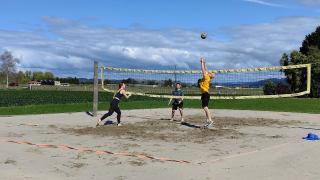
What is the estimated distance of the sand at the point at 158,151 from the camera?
356 inches

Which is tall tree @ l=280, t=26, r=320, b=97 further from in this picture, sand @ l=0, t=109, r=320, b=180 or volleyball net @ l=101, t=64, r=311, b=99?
sand @ l=0, t=109, r=320, b=180

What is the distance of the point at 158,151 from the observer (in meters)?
11.6

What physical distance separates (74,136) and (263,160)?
6034mm

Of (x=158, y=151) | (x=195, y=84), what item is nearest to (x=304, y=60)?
(x=195, y=84)

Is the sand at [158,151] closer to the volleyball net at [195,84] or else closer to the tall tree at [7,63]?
the volleyball net at [195,84]

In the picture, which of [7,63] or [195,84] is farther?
[7,63]

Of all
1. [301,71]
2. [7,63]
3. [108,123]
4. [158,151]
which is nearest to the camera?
[158,151]

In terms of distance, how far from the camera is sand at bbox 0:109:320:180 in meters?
9.04

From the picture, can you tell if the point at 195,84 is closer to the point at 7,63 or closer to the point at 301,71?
the point at 301,71

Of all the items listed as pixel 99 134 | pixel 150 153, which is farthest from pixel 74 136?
pixel 150 153

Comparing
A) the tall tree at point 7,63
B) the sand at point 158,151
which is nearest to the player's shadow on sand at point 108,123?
the sand at point 158,151

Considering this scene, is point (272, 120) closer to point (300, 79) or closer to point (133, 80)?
point (133, 80)


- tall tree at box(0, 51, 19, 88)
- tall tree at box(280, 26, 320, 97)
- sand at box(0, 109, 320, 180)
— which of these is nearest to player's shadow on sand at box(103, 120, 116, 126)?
sand at box(0, 109, 320, 180)

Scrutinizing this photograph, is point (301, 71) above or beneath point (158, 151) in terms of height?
above
